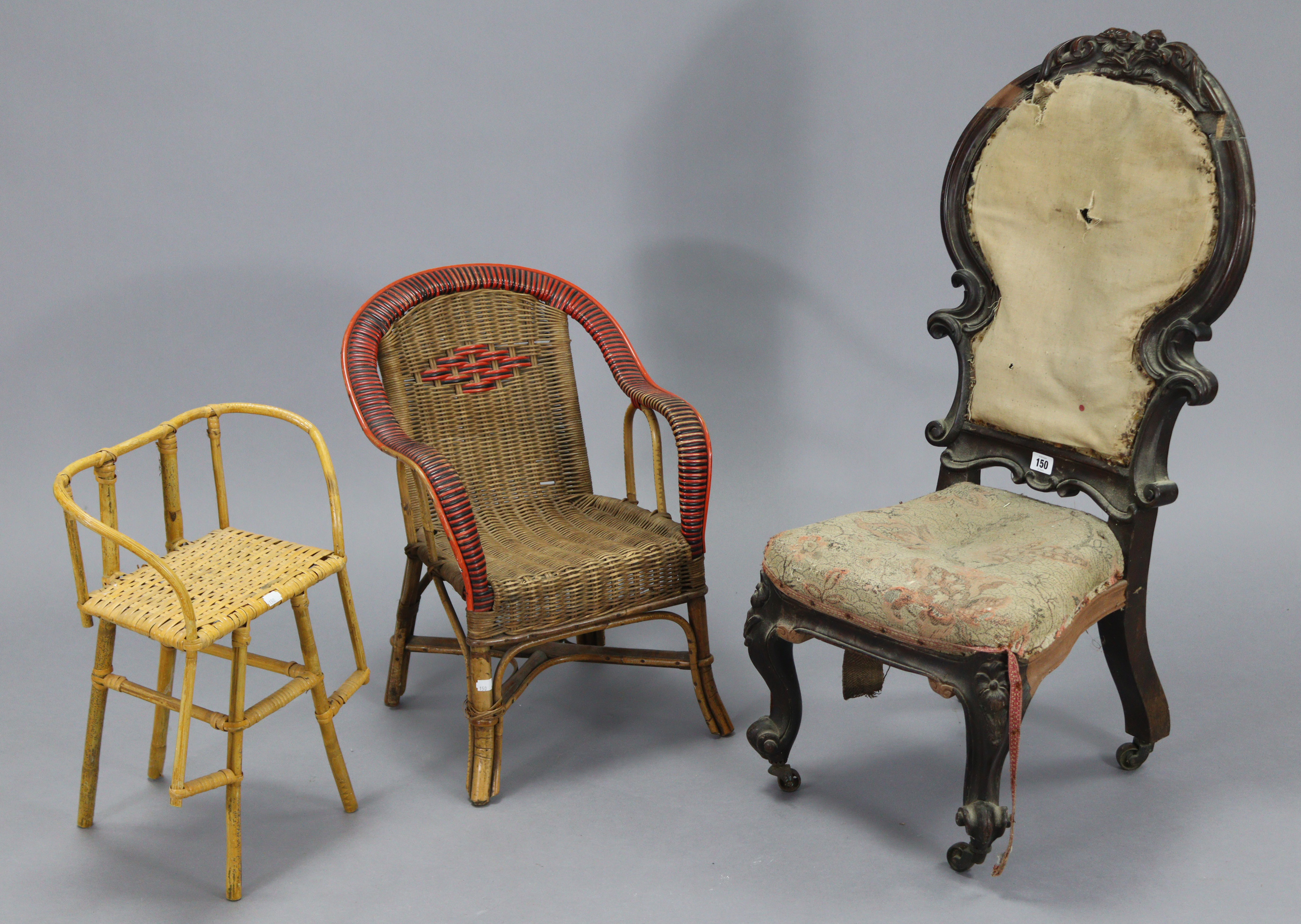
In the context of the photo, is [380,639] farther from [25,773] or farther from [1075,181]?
[1075,181]

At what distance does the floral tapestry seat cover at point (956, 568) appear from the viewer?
87.2 inches

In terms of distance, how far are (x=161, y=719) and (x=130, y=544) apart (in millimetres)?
679

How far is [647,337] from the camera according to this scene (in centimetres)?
400

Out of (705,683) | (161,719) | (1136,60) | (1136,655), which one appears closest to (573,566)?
(705,683)

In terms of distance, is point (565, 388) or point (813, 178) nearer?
point (565, 388)

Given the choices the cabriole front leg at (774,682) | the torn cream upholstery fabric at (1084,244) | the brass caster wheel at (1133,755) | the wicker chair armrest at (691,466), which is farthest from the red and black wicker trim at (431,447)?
the brass caster wheel at (1133,755)

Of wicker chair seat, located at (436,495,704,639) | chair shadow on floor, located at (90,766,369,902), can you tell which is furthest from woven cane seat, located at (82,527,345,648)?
chair shadow on floor, located at (90,766,369,902)

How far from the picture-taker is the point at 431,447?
2740 millimetres

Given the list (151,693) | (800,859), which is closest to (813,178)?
(800,859)

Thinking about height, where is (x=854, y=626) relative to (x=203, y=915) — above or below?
above

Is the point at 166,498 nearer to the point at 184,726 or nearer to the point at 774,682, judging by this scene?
the point at 184,726

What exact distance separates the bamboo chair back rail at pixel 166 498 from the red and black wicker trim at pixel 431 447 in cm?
21

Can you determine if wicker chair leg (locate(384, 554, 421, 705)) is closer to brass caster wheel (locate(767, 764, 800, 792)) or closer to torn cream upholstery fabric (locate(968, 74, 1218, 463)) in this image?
brass caster wheel (locate(767, 764, 800, 792))

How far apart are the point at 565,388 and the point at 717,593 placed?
83cm
